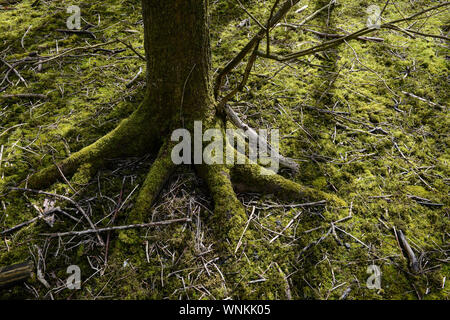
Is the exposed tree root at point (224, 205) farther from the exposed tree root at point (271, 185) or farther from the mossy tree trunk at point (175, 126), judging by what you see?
the exposed tree root at point (271, 185)

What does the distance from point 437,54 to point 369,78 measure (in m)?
1.35

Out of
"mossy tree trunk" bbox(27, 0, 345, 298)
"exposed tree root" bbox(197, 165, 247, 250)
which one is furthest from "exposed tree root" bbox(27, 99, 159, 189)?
"exposed tree root" bbox(197, 165, 247, 250)

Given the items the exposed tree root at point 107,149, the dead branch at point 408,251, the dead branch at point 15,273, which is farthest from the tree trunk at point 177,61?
the dead branch at point 408,251

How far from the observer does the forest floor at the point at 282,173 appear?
2.47 meters

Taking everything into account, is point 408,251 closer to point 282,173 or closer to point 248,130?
point 282,173

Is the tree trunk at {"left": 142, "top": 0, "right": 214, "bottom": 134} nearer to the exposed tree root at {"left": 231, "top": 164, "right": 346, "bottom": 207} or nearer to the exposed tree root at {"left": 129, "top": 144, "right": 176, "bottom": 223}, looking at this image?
the exposed tree root at {"left": 129, "top": 144, "right": 176, "bottom": 223}

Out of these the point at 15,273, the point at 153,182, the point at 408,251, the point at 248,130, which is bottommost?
the point at 15,273

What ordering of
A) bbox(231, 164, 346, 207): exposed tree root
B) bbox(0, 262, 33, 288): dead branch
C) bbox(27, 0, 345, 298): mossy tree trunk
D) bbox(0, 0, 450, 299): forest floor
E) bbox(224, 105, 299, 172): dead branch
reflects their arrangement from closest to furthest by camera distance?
bbox(0, 262, 33, 288): dead branch, bbox(0, 0, 450, 299): forest floor, bbox(27, 0, 345, 298): mossy tree trunk, bbox(231, 164, 346, 207): exposed tree root, bbox(224, 105, 299, 172): dead branch

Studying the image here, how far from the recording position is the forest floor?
8.11 ft

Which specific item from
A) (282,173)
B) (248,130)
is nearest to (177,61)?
(248,130)

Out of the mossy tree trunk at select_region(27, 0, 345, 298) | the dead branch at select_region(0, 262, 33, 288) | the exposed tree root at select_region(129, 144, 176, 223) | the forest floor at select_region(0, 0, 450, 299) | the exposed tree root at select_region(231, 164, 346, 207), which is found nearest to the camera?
the dead branch at select_region(0, 262, 33, 288)

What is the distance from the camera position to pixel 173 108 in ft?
9.88

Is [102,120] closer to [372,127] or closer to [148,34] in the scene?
[148,34]

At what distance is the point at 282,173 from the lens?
10.5 feet
